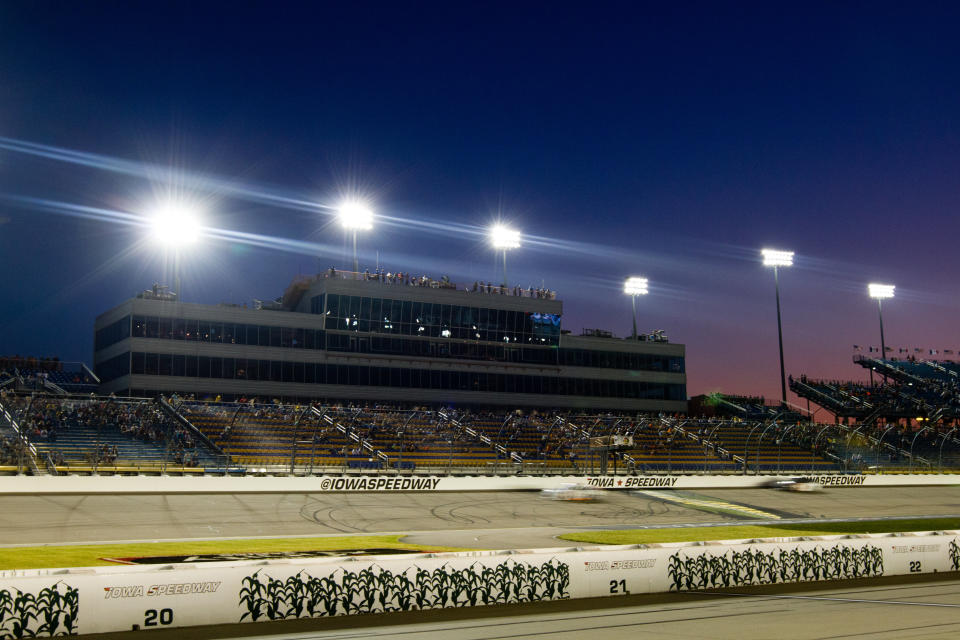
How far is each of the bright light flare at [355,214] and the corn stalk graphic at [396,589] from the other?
172 ft

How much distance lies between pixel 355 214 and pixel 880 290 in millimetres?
52610

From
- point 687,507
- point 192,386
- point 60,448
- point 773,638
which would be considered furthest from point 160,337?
point 773,638

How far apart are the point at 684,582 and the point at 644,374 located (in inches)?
2451

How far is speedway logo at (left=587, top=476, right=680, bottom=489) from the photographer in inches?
1729

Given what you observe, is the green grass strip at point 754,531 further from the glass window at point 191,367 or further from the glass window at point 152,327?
the glass window at point 152,327

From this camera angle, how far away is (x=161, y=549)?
1938cm

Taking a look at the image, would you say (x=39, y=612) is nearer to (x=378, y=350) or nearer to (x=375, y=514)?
(x=375, y=514)

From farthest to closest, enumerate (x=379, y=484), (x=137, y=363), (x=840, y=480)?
1. (x=137, y=363)
2. (x=840, y=480)
3. (x=379, y=484)

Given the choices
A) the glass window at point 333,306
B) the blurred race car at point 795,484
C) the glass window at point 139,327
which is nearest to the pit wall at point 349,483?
the blurred race car at point 795,484

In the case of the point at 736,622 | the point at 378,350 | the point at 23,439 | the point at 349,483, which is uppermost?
the point at 378,350

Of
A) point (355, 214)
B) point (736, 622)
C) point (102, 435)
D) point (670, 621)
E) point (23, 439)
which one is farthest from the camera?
point (355, 214)

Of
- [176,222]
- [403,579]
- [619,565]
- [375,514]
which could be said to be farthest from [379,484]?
[176,222]

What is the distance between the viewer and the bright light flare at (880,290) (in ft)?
275

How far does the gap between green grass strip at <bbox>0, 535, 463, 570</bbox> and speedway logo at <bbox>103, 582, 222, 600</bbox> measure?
4619 millimetres
